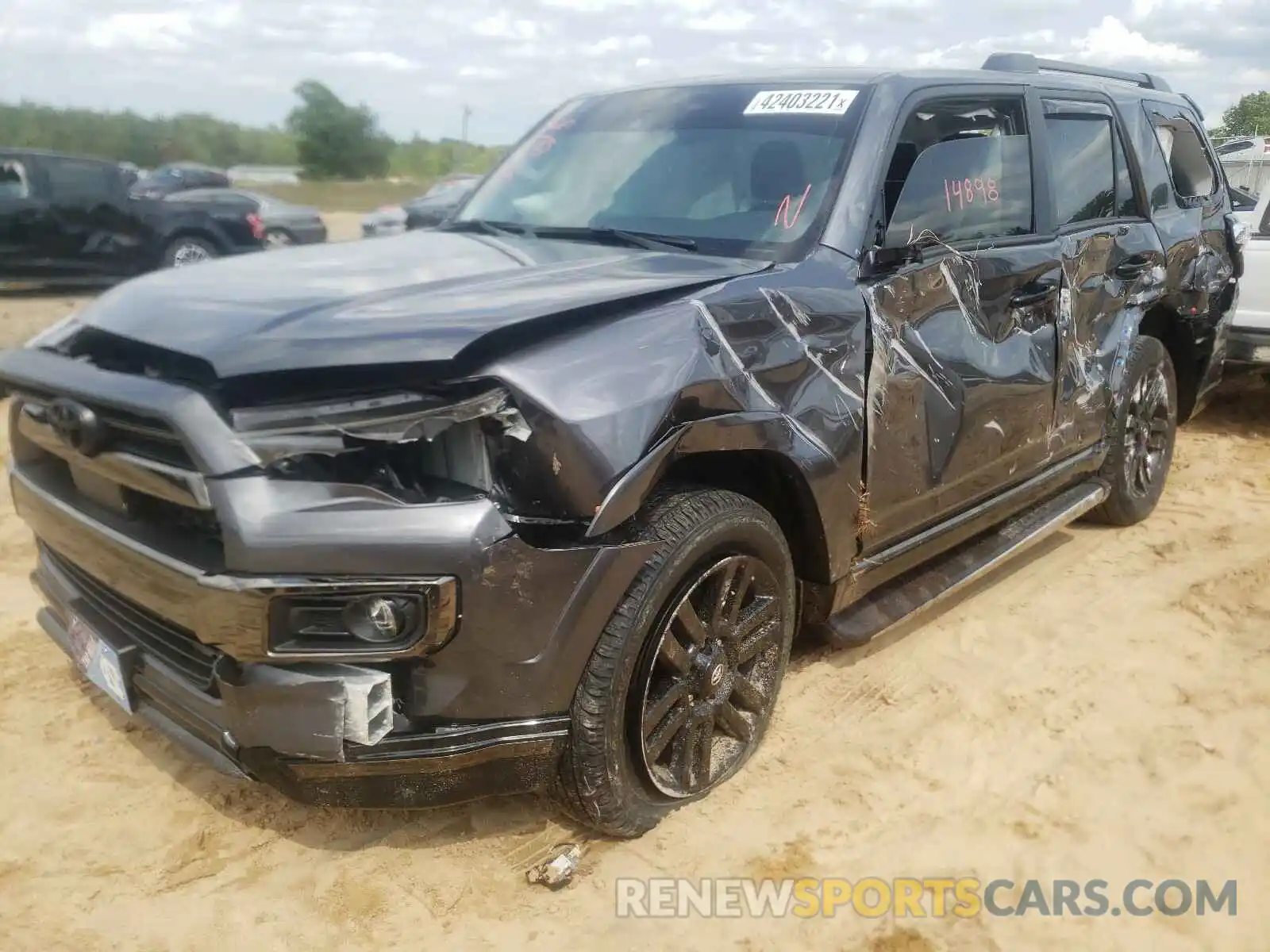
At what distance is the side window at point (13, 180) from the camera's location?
11.2m

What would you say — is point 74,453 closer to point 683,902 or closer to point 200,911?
point 200,911

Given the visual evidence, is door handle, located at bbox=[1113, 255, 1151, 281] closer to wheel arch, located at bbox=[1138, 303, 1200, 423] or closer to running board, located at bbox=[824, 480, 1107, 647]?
wheel arch, located at bbox=[1138, 303, 1200, 423]

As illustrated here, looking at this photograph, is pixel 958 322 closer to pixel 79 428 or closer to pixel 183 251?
pixel 79 428

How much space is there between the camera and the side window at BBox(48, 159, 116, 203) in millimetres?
11422

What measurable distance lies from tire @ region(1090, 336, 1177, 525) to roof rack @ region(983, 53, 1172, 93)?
4.08 feet

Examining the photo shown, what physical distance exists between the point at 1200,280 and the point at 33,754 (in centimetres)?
522

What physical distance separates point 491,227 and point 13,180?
10111 mm

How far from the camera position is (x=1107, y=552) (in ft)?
15.5

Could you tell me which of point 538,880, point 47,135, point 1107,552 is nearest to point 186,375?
point 538,880

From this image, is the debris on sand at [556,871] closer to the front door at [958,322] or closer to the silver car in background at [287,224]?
the front door at [958,322]

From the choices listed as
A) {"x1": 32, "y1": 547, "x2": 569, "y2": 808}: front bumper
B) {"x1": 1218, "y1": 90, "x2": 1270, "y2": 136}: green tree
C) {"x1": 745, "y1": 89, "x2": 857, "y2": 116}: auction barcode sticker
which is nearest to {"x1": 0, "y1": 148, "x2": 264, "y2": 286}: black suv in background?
{"x1": 745, "y1": 89, "x2": 857, "y2": 116}: auction barcode sticker

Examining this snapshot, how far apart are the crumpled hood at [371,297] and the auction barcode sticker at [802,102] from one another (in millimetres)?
676

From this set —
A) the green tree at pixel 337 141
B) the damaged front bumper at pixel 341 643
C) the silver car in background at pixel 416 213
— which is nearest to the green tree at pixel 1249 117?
the silver car in background at pixel 416 213

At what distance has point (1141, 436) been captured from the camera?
4.90 m
